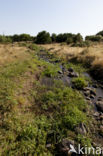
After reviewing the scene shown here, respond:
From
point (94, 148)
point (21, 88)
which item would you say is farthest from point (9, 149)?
point (21, 88)

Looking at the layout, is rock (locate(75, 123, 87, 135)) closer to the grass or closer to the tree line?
the grass

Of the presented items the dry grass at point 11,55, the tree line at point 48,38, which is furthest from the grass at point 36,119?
the tree line at point 48,38

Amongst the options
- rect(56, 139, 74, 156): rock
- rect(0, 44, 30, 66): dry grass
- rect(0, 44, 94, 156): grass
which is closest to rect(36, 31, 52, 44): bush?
rect(0, 44, 30, 66): dry grass

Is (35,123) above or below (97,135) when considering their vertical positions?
above

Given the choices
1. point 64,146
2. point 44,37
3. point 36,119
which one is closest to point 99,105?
point 64,146

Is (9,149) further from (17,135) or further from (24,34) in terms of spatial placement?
(24,34)

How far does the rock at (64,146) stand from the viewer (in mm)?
2155

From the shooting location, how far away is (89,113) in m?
3.40

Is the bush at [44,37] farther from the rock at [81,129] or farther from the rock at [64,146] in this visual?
the rock at [64,146]

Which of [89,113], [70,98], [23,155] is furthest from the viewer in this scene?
[70,98]

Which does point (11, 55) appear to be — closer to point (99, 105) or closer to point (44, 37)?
point (99, 105)

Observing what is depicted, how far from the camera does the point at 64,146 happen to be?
7.30ft

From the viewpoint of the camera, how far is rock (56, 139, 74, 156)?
215cm

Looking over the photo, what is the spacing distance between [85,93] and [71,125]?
7.51ft
